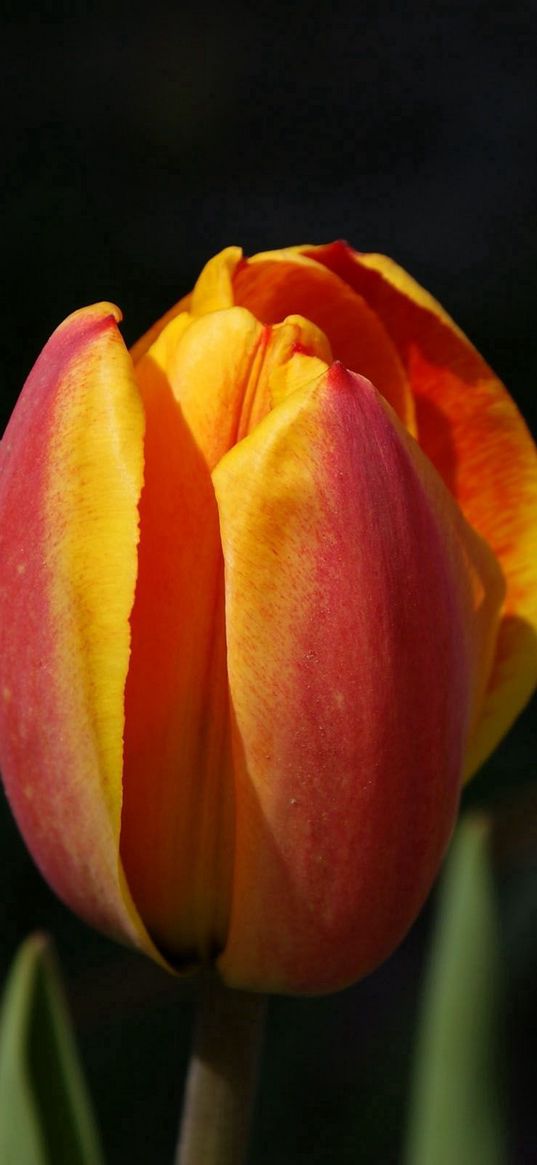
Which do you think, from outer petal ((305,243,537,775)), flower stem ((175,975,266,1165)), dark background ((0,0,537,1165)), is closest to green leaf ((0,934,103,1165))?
flower stem ((175,975,266,1165))

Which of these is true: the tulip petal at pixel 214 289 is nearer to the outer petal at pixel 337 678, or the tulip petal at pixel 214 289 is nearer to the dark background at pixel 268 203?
the outer petal at pixel 337 678

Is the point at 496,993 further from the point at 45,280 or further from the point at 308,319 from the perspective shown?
the point at 45,280

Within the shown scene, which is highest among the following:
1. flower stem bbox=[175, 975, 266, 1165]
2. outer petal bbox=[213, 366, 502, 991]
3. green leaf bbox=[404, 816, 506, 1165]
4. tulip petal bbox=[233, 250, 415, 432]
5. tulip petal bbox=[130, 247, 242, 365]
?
tulip petal bbox=[130, 247, 242, 365]

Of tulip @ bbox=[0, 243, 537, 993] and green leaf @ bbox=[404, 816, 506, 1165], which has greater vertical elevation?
tulip @ bbox=[0, 243, 537, 993]

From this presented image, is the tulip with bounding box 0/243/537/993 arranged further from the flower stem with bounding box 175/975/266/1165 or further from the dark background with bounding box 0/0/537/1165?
the dark background with bounding box 0/0/537/1165

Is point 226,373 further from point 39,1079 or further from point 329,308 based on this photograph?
point 39,1079

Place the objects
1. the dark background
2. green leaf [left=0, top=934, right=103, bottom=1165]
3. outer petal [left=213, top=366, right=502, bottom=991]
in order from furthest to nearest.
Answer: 1. the dark background
2. green leaf [left=0, top=934, right=103, bottom=1165]
3. outer petal [left=213, top=366, right=502, bottom=991]
